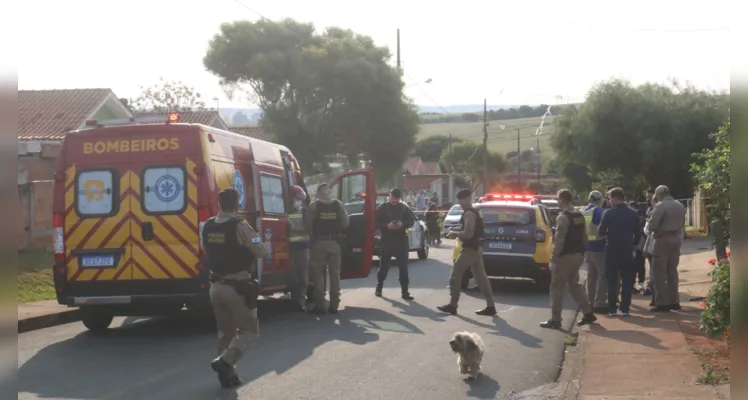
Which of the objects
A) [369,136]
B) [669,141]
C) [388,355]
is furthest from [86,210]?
[369,136]

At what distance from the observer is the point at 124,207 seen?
38.3 feet

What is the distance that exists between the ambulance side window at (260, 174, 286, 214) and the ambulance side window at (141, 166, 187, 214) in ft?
5.95

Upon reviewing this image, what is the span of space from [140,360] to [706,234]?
28711 millimetres

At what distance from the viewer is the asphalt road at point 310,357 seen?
8555mm

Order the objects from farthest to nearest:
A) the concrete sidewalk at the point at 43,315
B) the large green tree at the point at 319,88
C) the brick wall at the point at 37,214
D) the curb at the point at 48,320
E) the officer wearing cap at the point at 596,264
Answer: the large green tree at the point at 319,88
the brick wall at the point at 37,214
the officer wearing cap at the point at 596,264
the concrete sidewalk at the point at 43,315
the curb at the point at 48,320

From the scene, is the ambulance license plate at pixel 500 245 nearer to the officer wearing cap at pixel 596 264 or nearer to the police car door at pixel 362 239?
the officer wearing cap at pixel 596 264

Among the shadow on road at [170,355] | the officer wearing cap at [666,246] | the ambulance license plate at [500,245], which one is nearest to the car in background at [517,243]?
the ambulance license plate at [500,245]

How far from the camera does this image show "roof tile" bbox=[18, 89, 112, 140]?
1340 inches

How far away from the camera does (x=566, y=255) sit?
12625 mm

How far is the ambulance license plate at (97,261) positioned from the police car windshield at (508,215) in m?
8.02

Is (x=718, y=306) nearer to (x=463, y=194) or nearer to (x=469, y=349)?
(x=469, y=349)

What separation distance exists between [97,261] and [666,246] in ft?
26.7

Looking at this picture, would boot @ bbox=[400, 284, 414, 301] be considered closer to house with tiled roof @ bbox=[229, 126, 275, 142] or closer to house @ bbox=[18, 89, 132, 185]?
house @ bbox=[18, 89, 132, 185]

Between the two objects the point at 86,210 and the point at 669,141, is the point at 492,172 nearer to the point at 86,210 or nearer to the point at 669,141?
the point at 669,141
